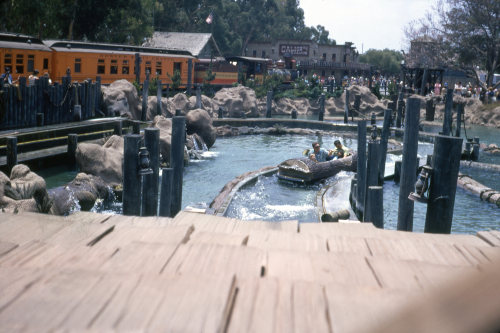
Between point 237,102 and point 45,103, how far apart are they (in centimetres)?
2029

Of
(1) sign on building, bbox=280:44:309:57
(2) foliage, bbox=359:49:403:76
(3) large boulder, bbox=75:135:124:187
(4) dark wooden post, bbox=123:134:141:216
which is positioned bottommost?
(3) large boulder, bbox=75:135:124:187

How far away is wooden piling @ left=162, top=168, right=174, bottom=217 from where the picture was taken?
26.3 ft

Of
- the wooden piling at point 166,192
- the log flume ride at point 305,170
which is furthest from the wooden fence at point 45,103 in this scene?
the wooden piling at point 166,192

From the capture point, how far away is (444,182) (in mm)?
4609

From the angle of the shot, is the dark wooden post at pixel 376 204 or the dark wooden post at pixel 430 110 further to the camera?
the dark wooden post at pixel 430 110

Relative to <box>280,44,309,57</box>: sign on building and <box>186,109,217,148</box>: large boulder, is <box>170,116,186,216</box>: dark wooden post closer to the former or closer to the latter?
<box>186,109,217,148</box>: large boulder

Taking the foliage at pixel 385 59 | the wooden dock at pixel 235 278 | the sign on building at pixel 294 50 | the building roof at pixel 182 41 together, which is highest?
the foliage at pixel 385 59

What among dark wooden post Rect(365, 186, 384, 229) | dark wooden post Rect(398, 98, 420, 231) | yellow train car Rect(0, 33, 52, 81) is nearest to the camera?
dark wooden post Rect(398, 98, 420, 231)

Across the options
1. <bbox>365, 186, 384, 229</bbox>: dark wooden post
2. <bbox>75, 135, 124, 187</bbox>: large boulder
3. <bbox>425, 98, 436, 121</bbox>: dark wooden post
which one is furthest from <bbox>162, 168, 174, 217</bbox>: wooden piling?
<bbox>425, 98, 436, 121</bbox>: dark wooden post

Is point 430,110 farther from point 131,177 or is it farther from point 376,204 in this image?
point 131,177

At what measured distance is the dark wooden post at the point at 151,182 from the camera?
7477 millimetres

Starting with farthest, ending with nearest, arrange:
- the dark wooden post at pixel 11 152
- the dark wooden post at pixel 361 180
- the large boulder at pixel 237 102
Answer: the large boulder at pixel 237 102 < the dark wooden post at pixel 11 152 < the dark wooden post at pixel 361 180

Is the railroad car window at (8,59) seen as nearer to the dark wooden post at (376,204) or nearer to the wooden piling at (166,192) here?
the wooden piling at (166,192)

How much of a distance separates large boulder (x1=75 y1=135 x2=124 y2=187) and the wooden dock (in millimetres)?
13473
